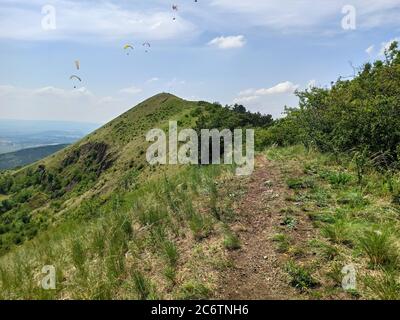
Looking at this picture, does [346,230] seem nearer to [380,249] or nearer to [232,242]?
[380,249]

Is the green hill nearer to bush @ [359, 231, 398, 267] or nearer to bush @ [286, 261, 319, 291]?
bush @ [286, 261, 319, 291]

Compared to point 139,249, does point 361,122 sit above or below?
above

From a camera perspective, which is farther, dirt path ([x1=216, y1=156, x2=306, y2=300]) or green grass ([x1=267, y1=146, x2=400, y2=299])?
dirt path ([x1=216, y1=156, x2=306, y2=300])

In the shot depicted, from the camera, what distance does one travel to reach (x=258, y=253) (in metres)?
6.32

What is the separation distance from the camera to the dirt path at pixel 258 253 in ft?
17.4

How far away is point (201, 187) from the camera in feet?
33.1

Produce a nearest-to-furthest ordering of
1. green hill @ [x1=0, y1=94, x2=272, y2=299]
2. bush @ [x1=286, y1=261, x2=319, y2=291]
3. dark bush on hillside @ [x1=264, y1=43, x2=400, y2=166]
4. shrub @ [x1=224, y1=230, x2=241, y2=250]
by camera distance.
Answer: bush @ [x1=286, y1=261, x2=319, y2=291], green hill @ [x1=0, y1=94, x2=272, y2=299], shrub @ [x1=224, y1=230, x2=241, y2=250], dark bush on hillside @ [x1=264, y1=43, x2=400, y2=166]

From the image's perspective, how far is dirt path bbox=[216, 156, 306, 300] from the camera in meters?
5.31

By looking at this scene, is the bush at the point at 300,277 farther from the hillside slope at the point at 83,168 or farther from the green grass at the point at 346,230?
A: the hillside slope at the point at 83,168

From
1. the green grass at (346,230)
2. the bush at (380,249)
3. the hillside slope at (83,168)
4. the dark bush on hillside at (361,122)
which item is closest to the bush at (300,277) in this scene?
the green grass at (346,230)

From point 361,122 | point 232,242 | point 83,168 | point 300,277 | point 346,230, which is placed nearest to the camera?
point 300,277

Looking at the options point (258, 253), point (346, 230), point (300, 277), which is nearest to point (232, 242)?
point (258, 253)

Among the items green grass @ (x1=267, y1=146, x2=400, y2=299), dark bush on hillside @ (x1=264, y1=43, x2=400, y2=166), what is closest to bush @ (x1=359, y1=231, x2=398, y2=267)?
green grass @ (x1=267, y1=146, x2=400, y2=299)
